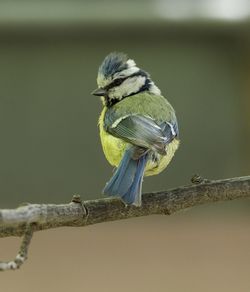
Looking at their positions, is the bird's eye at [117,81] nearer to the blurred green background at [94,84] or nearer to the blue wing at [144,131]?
the blue wing at [144,131]

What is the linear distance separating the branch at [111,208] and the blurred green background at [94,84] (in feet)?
5.71

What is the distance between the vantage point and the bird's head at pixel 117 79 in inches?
49.9

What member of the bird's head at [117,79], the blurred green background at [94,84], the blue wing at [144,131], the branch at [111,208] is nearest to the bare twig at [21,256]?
the branch at [111,208]

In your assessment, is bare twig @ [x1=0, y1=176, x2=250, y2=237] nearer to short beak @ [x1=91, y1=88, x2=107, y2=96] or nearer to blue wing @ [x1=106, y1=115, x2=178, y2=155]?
blue wing @ [x1=106, y1=115, x2=178, y2=155]

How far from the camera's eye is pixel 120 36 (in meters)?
2.83

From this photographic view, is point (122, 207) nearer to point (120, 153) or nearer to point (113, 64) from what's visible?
point (120, 153)

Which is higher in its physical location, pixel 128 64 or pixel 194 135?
pixel 194 135

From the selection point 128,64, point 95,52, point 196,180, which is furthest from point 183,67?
point 196,180

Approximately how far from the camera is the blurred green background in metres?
2.72

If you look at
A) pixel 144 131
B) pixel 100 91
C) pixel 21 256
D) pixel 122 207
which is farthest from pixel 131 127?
pixel 21 256

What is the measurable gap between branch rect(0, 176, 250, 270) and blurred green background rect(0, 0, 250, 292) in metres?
1.74

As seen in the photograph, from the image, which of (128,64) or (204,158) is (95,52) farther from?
(128,64)

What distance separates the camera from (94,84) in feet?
9.32

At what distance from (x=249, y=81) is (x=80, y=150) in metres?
0.73
